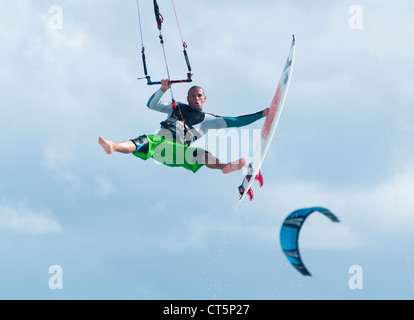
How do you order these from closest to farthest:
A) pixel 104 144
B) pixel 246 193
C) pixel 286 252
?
pixel 104 144, pixel 286 252, pixel 246 193

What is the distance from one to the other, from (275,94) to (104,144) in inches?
92.1

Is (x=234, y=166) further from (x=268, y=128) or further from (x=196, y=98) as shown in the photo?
(x=196, y=98)

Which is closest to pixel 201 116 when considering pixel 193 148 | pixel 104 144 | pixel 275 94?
pixel 193 148

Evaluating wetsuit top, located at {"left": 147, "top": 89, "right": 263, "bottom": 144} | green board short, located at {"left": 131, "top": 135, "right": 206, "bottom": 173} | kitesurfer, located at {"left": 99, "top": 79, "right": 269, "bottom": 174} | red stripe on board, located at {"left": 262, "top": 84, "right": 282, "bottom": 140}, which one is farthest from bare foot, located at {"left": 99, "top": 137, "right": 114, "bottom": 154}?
red stripe on board, located at {"left": 262, "top": 84, "right": 282, "bottom": 140}

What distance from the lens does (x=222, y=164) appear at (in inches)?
303

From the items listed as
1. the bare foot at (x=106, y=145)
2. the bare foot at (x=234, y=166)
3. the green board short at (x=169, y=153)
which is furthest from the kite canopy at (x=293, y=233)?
the bare foot at (x=106, y=145)

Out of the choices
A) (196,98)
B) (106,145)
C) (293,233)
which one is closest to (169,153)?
(196,98)

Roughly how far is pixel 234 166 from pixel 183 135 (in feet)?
2.50

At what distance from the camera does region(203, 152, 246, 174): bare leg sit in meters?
7.52

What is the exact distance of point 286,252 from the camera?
736cm

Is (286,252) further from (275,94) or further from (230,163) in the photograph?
(275,94)

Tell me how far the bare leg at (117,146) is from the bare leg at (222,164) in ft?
3.10

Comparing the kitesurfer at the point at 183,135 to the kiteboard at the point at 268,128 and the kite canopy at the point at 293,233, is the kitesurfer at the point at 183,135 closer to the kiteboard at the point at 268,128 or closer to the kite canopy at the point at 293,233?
the kiteboard at the point at 268,128

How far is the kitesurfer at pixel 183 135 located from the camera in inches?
297
